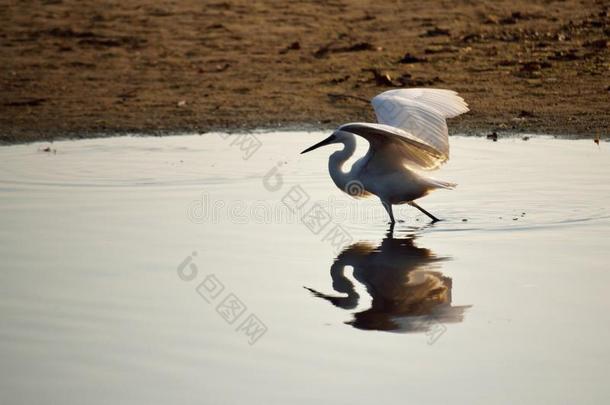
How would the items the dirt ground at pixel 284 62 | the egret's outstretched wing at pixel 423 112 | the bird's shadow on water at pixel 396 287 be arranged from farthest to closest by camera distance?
the dirt ground at pixel 284 62, the egret's outstretched wing at pixel 423 112, the bird's shadow on water at pixel 396 287

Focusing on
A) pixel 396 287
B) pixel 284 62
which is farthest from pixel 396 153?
pixel 284 62

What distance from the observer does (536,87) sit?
13.7 m

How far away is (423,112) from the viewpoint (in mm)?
8172


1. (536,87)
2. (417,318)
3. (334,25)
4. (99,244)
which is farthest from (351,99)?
(417,318)

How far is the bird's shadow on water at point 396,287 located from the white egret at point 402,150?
0.69 meters

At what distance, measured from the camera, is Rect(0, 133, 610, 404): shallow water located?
489 cm

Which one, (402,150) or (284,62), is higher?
(284,62)

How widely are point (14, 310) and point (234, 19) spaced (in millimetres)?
11493

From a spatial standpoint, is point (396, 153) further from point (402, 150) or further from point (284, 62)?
point (284, 62)

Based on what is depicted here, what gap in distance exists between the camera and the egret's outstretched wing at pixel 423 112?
807cm

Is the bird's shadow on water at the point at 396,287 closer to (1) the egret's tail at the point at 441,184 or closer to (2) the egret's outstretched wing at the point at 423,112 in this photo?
(1) the egret's tail at the point at 441,184

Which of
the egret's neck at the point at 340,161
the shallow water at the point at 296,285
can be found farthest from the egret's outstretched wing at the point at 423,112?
the shallow water at the point at 296,285

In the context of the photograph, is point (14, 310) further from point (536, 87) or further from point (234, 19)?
point (234, 19)

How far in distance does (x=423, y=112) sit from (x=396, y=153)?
1.41 ft
